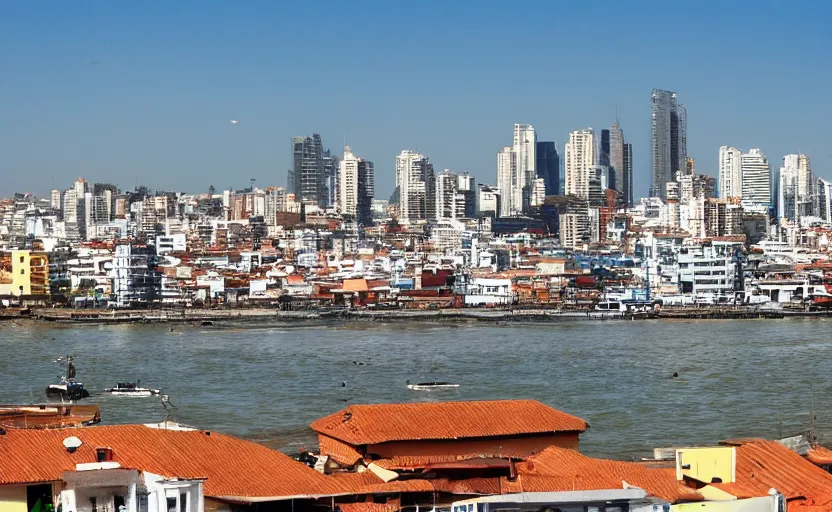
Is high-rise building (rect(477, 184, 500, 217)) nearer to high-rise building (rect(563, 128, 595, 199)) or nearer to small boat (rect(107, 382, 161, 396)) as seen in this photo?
high-rise building (rect(563, 128, 595, 199))

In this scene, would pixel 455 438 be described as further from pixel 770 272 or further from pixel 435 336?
pixel 770 272

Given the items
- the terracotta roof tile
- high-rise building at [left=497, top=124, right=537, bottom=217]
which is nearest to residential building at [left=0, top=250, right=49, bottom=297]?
the terracotta roof tile

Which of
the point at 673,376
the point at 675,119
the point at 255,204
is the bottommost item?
the point at 673,376

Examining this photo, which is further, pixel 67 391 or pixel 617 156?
pixel 617 156

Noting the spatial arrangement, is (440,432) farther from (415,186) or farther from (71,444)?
(415,186)

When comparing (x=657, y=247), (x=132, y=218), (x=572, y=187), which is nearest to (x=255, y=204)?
(x=132, y=218)

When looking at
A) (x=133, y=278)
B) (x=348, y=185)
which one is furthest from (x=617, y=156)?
(x=133, y=278)

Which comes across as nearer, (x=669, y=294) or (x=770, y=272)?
(x=669, y=294)
